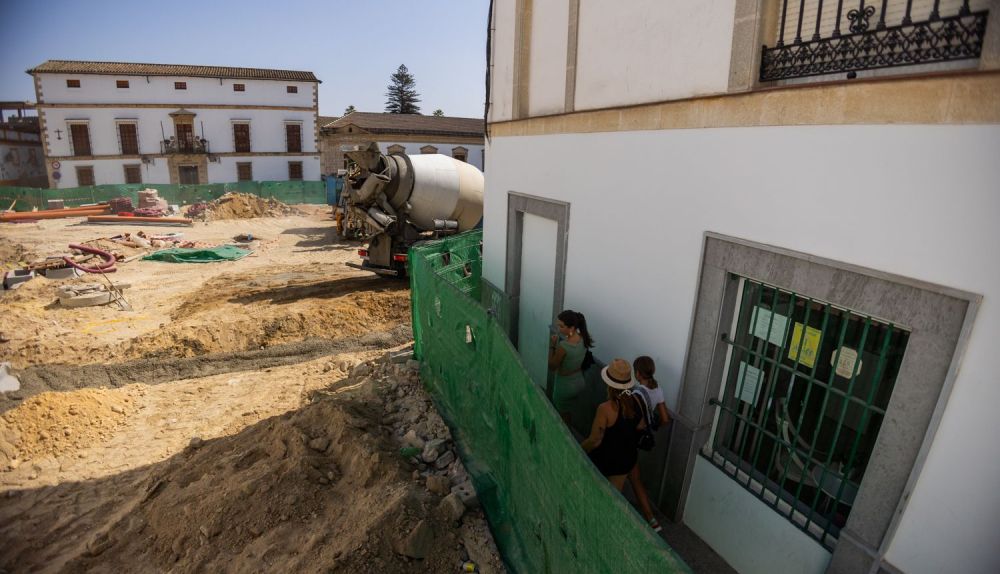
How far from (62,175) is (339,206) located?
28957 millimetres

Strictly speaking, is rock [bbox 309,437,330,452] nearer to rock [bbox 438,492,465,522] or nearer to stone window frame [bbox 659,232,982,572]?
rock [bbox 438,492,465,522]

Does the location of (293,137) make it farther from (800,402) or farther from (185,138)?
(800,402)

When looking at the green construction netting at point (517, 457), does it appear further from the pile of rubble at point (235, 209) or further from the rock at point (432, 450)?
the pile of rubble at point (235, 209)

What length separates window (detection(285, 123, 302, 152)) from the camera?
3859 centimetres

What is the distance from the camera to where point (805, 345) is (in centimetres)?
346

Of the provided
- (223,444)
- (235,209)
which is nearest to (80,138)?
(235,209)

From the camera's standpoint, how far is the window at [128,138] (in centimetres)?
3503

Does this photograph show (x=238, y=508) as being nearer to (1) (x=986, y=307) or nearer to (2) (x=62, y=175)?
(1) (x=986, y=307)

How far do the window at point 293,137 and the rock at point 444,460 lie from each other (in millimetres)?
38777

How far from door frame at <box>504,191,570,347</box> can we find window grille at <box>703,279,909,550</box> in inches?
96.1

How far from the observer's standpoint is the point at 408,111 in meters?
65.4

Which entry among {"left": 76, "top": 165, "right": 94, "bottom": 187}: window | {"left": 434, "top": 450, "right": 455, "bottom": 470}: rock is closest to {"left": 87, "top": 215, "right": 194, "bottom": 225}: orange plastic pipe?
{"left": 76, "top": 165, "right": 94, "bottom": 187}: window

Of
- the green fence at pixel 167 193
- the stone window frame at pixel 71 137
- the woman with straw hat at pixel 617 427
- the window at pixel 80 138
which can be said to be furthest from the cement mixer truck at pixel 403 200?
the window at pixel 80 138

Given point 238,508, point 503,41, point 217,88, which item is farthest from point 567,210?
point 217,88
